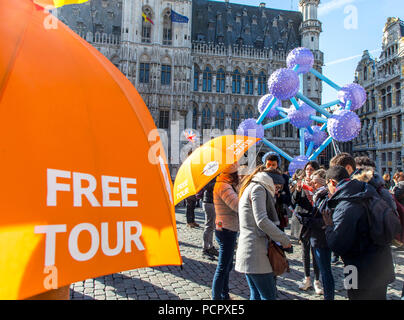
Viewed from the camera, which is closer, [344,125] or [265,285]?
[265,285]

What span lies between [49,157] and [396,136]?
28.2 metres

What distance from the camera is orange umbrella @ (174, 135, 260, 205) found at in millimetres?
3270

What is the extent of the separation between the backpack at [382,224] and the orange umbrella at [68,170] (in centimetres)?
178

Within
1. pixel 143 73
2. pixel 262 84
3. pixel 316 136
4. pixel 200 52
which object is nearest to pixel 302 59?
pixel 316 136

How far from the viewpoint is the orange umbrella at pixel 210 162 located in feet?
10.7

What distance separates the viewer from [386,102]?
82.5 ft

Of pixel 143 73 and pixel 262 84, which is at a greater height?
pixel 262 84

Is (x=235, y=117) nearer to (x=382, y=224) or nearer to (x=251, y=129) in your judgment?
(x=251, y=129)

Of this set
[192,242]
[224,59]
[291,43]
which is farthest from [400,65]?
[192,242]

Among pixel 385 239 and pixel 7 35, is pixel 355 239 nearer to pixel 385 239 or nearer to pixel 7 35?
pixel 385 239

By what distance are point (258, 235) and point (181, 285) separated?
2.21m

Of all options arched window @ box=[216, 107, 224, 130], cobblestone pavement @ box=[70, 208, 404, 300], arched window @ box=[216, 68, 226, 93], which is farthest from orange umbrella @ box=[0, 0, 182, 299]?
arched window @ box=[216, 68, 226, 93]

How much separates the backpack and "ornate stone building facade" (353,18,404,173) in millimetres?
24551
